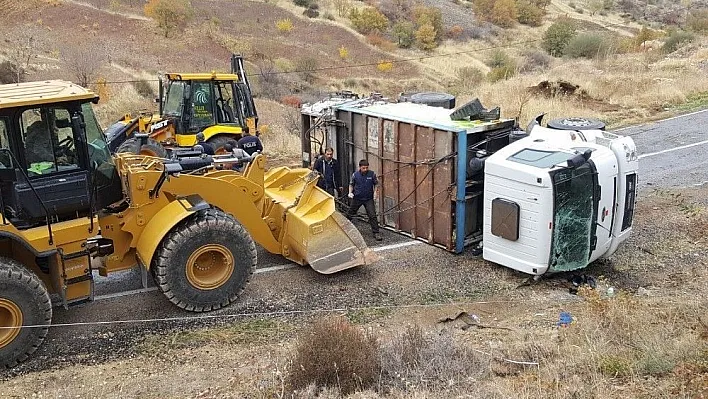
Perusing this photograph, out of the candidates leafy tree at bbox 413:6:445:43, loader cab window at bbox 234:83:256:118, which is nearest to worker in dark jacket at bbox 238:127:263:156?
loader cab window at bbox 234:83:256:118

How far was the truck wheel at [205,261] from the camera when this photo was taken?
24.8 feet

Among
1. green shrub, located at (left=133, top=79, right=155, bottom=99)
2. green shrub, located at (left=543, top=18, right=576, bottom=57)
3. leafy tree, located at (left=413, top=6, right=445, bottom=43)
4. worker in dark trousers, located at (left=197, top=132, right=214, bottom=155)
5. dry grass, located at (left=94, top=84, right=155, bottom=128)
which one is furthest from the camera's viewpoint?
leafy tree, located at (left=413, top=6, right=445, bottom=43)

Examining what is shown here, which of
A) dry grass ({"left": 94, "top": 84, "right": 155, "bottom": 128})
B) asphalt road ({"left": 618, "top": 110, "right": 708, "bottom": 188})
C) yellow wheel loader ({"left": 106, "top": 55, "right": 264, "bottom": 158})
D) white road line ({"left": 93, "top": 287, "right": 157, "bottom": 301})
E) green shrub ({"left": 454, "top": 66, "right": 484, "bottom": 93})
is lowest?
green shrub ({"left": 454, "top": 66, "right": 484, "bottom": 93})

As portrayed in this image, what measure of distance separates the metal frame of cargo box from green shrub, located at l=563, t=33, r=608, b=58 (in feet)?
95.3

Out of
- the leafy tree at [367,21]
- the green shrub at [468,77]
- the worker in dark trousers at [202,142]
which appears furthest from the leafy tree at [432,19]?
the worker in dark trousers at [202,142]

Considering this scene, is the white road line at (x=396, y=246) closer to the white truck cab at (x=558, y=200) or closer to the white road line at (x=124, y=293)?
the white truck cab at (x=558, y=200)

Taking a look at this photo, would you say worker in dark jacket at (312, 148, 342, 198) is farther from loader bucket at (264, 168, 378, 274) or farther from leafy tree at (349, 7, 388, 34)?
leafy tree at (349, 7, 388, 34)

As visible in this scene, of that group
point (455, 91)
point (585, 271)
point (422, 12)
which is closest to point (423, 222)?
point (585, 271)

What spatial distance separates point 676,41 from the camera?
34844mm

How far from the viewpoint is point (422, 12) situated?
53625mm

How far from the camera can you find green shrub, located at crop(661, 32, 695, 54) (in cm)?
3424

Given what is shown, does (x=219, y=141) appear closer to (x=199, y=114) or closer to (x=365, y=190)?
(x=199, y=114)

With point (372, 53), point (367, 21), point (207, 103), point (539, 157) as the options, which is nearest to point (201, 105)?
point (207, 103)

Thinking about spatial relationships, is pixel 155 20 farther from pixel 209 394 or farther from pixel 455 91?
pixel 209 394
